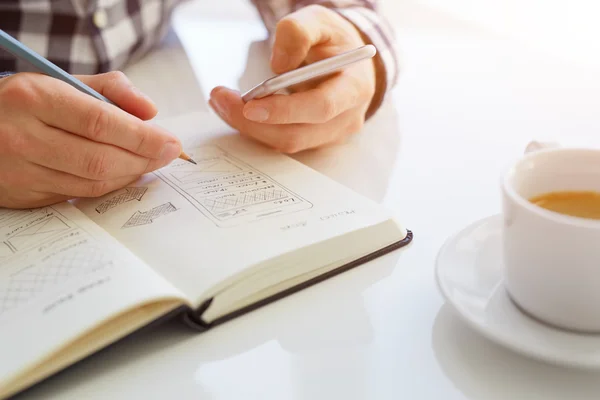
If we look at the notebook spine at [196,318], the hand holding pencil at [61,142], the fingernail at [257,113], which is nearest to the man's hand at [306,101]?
the fingernail at [257,113]

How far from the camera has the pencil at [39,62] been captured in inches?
18.1

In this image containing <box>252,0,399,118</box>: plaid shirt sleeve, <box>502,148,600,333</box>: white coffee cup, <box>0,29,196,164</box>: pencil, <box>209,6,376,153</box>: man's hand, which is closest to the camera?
<box>502,148,600,333</box>: white coffee cup

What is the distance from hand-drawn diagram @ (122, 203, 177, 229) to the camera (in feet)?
1.53

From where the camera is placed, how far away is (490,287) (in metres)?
0.41

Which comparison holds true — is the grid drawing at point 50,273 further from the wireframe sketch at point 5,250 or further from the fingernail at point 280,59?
the fingernail at point 280,59

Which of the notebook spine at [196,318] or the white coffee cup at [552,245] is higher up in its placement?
the white coffee cup at [552,245]

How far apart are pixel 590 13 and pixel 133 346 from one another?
1.03m

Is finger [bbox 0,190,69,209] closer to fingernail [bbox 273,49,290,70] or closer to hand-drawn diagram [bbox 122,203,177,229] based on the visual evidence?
hand-drawn diagram [bbox 122,203,177,229]

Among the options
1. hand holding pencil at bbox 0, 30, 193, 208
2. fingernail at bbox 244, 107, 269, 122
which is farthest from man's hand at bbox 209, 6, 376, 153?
Result: hand holding pencil at bbox 0, 30, 193, 208

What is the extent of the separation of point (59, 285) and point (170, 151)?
154mm

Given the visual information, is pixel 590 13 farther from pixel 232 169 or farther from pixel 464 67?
pixel 232 169

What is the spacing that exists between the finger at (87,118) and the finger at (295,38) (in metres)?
0.19

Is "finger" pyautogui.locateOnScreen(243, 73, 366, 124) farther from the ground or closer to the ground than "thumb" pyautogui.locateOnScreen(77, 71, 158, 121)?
closer to the ground

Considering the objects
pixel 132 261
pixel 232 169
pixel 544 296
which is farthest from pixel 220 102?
pixel 544 296
